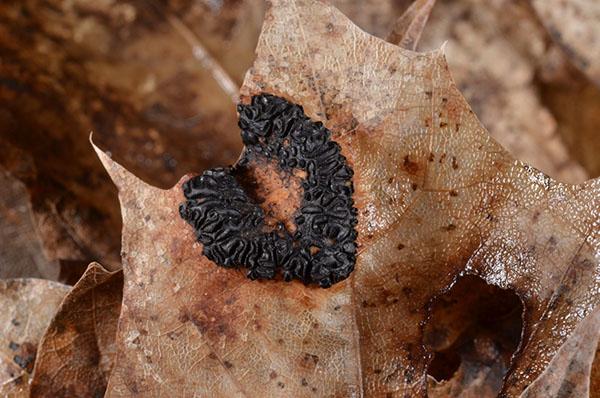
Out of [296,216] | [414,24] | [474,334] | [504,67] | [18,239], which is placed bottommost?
[18,239]

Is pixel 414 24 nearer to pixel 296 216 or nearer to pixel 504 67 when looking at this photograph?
pixel 296 216

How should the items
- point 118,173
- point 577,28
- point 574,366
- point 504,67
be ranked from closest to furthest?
point 574,366 → point 118,173 → point 577,28 → point 504,67

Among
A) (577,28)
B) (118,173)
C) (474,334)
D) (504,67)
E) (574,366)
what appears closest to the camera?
(574,366)

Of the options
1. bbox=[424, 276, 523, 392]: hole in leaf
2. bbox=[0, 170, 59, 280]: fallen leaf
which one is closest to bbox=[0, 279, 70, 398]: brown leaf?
bbox=[0, 170, 59, 280]: fallen leaf

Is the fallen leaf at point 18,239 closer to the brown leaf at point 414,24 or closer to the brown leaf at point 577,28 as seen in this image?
the brown leaf at point 414,24

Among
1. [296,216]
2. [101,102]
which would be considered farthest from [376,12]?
[296,216]

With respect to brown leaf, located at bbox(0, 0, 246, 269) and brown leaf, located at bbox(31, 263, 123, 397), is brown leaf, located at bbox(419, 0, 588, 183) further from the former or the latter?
brown leaf, located at bbox(31, 263, 123, 397)
